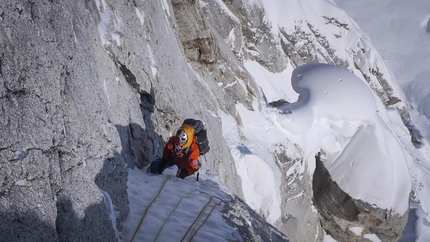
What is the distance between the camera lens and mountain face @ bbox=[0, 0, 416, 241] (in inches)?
92.0

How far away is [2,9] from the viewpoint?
91.4 inches

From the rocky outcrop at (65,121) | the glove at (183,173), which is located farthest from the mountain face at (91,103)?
the glove at (183,173)

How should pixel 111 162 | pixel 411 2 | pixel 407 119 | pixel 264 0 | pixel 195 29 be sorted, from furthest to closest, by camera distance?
pixel 411 2, pixel 407 119, pixel 264 0, pixel 195 29, pixel 111 162

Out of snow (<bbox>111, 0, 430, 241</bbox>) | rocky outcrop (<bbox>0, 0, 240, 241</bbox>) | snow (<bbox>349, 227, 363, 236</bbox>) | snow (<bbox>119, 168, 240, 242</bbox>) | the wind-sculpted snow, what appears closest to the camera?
rocky outcrop (<bbox>0, 0, 240, 241</bbox>)

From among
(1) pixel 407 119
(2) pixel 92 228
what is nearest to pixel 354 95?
(2) pixel 92 228

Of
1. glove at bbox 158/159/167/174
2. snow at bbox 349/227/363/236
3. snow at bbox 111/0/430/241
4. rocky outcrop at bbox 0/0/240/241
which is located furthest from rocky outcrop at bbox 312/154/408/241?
rocky outcrop at bbox 0/0/240/241

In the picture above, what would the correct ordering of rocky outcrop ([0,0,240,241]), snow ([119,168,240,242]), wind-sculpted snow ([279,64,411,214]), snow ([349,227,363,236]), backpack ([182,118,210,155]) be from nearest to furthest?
rocky outcrop ([0,0,240,241]) → snow ([119,168,240,242]) → backpack ([182,118,210,155]) → wind-sculpted snow ([279,64,411,214]) → snow ([349,227,363,236])

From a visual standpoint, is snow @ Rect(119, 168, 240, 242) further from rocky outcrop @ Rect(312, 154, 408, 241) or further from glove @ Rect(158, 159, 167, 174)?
rocky outcrop @ Rect(312, 154, 408, 241)

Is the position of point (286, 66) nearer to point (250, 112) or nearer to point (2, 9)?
point (250, 112)

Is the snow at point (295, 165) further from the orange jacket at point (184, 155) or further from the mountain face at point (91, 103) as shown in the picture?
the mountain face at point (91, 103)

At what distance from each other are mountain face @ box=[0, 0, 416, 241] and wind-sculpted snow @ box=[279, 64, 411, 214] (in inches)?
78.0

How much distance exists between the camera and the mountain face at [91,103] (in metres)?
2.34

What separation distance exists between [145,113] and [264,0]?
16.3 m

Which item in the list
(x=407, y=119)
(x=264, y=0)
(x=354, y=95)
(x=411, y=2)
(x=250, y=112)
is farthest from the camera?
(x=411, y=2)
